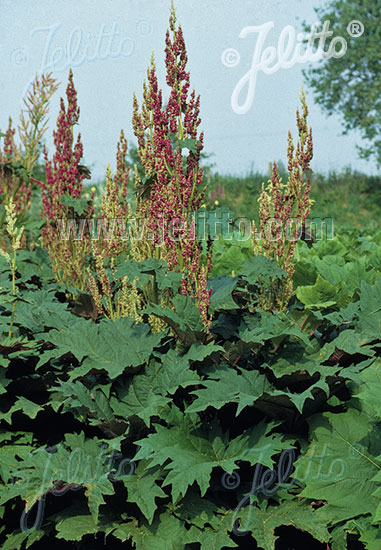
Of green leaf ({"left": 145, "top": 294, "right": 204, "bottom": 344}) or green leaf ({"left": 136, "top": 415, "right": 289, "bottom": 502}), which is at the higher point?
green leaf ({"left": 145, "top": 294, "right": 204, "bottom": 344})

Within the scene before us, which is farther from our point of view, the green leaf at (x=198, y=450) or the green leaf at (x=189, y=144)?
the green leaf at (x=189, y=144)

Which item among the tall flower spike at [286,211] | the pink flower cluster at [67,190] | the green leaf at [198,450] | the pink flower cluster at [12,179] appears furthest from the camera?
the pink flower cluster at [12,179]

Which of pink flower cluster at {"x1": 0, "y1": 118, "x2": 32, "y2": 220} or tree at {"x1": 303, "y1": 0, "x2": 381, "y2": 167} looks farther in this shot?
tree at {"x1": 303, "y1": 0, "x2": 381, "y2": 167}

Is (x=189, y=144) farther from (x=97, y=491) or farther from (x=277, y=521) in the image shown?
(x=277, y=521)

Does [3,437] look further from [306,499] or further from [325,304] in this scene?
[325,304]

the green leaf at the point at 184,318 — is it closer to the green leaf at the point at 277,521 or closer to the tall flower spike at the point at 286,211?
the tall flower spike at the point at 286,211

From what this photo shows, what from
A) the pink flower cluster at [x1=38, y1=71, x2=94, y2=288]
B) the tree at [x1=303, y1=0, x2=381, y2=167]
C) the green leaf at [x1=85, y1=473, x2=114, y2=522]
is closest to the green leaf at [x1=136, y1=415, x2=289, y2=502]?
the green leaf at [x1=85, y1=473, x2=114, y2=522]

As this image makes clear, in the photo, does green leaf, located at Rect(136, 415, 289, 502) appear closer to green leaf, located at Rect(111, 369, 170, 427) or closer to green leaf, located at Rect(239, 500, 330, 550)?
green leaf, located at Rect(111, 369, 170, 427)

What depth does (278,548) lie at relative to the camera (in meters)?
2.85

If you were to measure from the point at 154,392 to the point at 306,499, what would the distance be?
0.91m

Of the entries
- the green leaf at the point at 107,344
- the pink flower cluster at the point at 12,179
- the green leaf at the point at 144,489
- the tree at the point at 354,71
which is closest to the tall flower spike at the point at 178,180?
the green leaf at the point at 107,344

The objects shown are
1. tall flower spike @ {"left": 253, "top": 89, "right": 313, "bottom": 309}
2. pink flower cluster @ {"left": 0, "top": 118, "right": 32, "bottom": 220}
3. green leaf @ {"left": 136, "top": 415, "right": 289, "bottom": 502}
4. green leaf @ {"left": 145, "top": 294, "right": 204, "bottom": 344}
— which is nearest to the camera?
green leaf @ {"left": 136, "top": 415, "right": 289, "bottom": 502}

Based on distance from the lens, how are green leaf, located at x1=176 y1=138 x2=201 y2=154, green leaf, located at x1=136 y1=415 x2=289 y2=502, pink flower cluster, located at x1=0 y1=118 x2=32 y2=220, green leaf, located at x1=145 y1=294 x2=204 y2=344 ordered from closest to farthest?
green leaf, located at x1=136 y1=415 x2=289 y2=502 → green leaf, located at x1=145 y1=294 x2=204 y2=344 → green leaf, located at x1=176 y1=138 x2=201 y2=154 → pink flower cluster, located at x1=0 y1=118 x2=32 y2=220

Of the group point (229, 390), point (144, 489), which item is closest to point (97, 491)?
point (144, 489)
